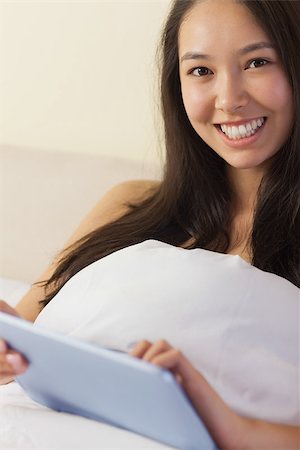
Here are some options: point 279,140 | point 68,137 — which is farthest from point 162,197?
point 68,137

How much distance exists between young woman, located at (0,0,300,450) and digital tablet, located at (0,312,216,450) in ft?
0.13

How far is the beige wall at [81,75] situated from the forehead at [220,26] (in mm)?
498

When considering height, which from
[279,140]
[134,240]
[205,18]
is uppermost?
[205,18]

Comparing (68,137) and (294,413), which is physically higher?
(68,137)

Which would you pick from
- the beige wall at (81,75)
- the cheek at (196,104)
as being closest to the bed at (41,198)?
the beige wall at (81,75)

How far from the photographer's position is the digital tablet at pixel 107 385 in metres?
0.97

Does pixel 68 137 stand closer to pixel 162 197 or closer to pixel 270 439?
pixel 162 197

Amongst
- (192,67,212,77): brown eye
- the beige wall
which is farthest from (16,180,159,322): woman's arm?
(192,67,212,77): brown eye

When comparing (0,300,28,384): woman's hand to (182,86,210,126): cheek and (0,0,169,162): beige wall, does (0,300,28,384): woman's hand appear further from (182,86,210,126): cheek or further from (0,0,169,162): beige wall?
(0,0,169,162): beige wall

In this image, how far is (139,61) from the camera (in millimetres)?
2115

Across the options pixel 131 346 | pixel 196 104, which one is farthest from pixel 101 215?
pixel 131 346

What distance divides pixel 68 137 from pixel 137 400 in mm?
1340

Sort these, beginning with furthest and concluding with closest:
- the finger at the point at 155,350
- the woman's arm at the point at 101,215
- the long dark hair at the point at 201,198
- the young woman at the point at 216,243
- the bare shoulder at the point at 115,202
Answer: the bare shoulder at the point at 115,202
the woman's arm at the point at 101,215
the long dark hair at the point at 201,198
the young woman at the point at 216,243
the finger at the point at 155,350

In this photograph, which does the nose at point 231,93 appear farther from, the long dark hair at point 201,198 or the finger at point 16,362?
the finger at point 16,362
